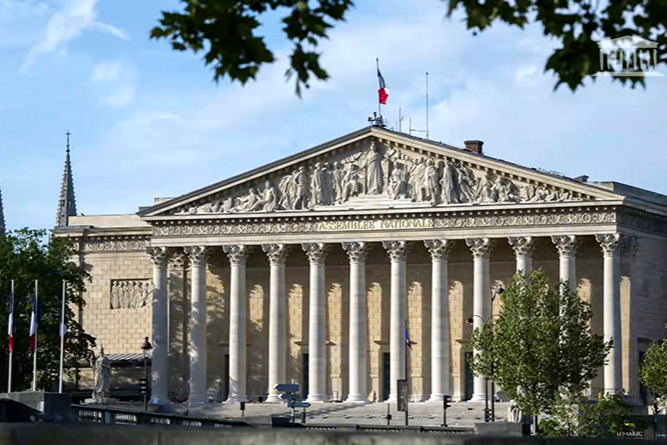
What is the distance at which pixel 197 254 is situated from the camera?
4449 inches

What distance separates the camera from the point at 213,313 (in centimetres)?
11556

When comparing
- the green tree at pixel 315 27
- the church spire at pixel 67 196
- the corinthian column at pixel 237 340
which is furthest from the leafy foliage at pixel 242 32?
the church spire at pixel 67 196

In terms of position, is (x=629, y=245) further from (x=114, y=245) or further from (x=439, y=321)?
(x=114, y=245)

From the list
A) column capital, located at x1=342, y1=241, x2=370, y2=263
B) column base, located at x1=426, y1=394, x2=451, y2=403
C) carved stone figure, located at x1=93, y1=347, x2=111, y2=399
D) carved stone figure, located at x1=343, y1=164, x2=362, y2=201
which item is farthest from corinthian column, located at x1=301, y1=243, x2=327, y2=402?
carved stone figure, located at x1=93, y1=347, x2=111, y2=399

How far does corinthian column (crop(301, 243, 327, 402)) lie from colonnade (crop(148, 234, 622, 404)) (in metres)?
0.06

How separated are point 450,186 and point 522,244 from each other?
525cm

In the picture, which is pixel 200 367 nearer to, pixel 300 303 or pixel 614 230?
pixel 300 303

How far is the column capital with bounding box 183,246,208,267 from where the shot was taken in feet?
370

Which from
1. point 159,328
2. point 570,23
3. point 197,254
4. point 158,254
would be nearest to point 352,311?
point 197,254

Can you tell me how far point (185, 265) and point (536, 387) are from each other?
101ft

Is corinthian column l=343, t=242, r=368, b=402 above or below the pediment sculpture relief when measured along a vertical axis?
below

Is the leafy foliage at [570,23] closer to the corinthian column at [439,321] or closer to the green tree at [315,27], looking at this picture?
the green tree at [315,27]

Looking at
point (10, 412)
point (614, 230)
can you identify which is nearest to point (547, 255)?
point (614, 230)

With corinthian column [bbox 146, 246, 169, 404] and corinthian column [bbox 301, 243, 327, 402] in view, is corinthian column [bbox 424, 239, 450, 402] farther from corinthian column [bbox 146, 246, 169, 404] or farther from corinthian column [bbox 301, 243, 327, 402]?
corinthian column [bbox 146, 246, 169, 404]
